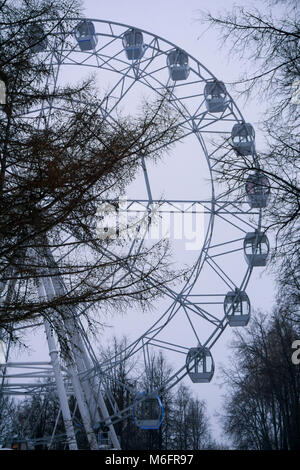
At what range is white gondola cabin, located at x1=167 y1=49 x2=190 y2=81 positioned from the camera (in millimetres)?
22219

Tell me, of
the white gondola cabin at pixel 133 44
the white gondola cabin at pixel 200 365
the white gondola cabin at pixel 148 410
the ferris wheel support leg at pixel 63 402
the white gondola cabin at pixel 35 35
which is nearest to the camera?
the white gondola cabin at pixel 35 35

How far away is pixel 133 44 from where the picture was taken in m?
22.1

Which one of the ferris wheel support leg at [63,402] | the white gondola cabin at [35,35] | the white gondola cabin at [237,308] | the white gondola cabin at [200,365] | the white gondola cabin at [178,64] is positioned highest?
the white gondola cabin at [178,64]

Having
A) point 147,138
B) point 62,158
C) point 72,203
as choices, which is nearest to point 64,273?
point 72,203

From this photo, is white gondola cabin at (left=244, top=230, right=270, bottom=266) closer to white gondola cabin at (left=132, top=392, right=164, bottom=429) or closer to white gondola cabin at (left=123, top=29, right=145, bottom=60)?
white gondola cabin at (left=132, top=392, right=164, bottom=429)

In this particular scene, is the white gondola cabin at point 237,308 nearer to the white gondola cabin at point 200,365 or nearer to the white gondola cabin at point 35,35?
the white gondola cabin at point 200,365

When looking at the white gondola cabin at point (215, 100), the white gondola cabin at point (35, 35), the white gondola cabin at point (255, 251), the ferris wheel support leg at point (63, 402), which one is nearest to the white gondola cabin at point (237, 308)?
the white gondola cabin at point (255, 251)

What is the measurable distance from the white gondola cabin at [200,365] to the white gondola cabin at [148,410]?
1353 millimetres

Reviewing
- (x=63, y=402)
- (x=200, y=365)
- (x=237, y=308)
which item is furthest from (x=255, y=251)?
(x=63, y=402)

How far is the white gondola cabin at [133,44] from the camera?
22094mm

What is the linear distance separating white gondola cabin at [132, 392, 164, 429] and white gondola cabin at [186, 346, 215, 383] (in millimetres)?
1353

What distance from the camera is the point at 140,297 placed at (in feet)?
19.2

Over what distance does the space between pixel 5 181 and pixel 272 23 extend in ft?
9.29

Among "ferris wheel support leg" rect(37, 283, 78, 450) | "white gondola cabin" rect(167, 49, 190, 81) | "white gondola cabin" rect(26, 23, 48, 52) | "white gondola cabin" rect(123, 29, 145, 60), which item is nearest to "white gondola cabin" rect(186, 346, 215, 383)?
"ferris wheel support leg" rect(37, 283, 78, 450)
